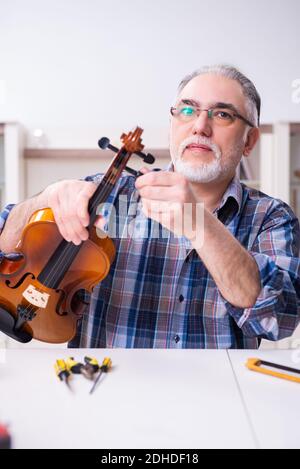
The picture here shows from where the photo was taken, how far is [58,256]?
0.95m

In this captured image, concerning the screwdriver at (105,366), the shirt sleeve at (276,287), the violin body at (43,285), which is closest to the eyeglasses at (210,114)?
the shirt sleeve at (276,287)

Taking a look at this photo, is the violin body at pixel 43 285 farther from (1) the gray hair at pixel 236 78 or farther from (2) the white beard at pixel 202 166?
(1) the gray hair at pixel 236 78

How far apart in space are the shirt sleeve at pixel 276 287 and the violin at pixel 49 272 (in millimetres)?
288

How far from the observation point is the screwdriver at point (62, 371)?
27.8 inches

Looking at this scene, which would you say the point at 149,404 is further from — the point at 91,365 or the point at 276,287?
the point at 276,287

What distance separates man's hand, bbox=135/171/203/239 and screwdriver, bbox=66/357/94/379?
0.88 feet

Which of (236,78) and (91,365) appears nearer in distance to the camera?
(91,365)

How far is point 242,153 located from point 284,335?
51cm

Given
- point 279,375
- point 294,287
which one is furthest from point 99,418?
point 294,287

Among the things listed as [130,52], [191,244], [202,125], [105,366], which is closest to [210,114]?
[202,125]

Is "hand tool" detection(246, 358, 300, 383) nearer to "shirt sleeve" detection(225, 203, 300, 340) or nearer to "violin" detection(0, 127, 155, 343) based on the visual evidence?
"shirt sleeve" detection(225, 203, 300, 340)

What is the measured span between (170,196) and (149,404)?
0.33 meters

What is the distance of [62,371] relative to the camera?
72 cm
